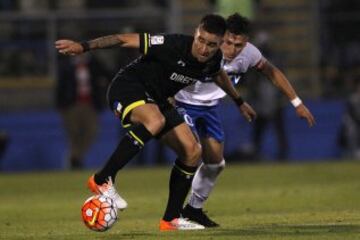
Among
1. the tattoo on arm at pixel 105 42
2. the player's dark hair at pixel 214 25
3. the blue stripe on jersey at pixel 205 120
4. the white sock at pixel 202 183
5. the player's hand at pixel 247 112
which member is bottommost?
the white sock at pixel 202 183

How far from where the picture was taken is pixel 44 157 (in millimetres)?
25578

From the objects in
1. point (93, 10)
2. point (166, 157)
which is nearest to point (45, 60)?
point (93, 10)

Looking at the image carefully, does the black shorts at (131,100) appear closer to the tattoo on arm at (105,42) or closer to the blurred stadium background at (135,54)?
the tattoo on arm at (105,42)

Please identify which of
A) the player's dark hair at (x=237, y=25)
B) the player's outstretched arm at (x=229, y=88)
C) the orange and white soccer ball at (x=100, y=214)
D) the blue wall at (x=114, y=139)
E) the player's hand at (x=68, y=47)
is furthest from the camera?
the blue wall at (x=114, y=139)

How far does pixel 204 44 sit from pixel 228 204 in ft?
17.0

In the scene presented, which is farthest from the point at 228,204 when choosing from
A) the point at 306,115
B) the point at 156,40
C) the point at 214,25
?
the point at 214,25

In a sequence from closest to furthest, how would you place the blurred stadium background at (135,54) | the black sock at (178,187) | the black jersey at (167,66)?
the black jersey at (167,66)
the black sock at (178,187)
the blurred stadium background at (135,54)

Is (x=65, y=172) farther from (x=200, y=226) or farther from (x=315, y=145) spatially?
(x=200, y=226)

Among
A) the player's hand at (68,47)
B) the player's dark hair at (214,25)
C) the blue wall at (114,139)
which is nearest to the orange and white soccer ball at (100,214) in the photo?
the player's hand at (68,47)

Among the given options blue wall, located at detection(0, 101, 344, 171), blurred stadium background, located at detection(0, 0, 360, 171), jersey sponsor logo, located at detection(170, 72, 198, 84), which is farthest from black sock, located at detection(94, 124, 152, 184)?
blue wall, located at detection(0, 101, 344, 171)

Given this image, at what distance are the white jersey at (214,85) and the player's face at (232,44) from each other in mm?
141

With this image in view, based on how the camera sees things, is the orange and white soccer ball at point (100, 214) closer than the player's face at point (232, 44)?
Yes

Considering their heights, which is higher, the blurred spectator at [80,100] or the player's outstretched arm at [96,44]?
the player's outstretched arm at [96,44]

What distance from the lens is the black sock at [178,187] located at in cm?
1223
